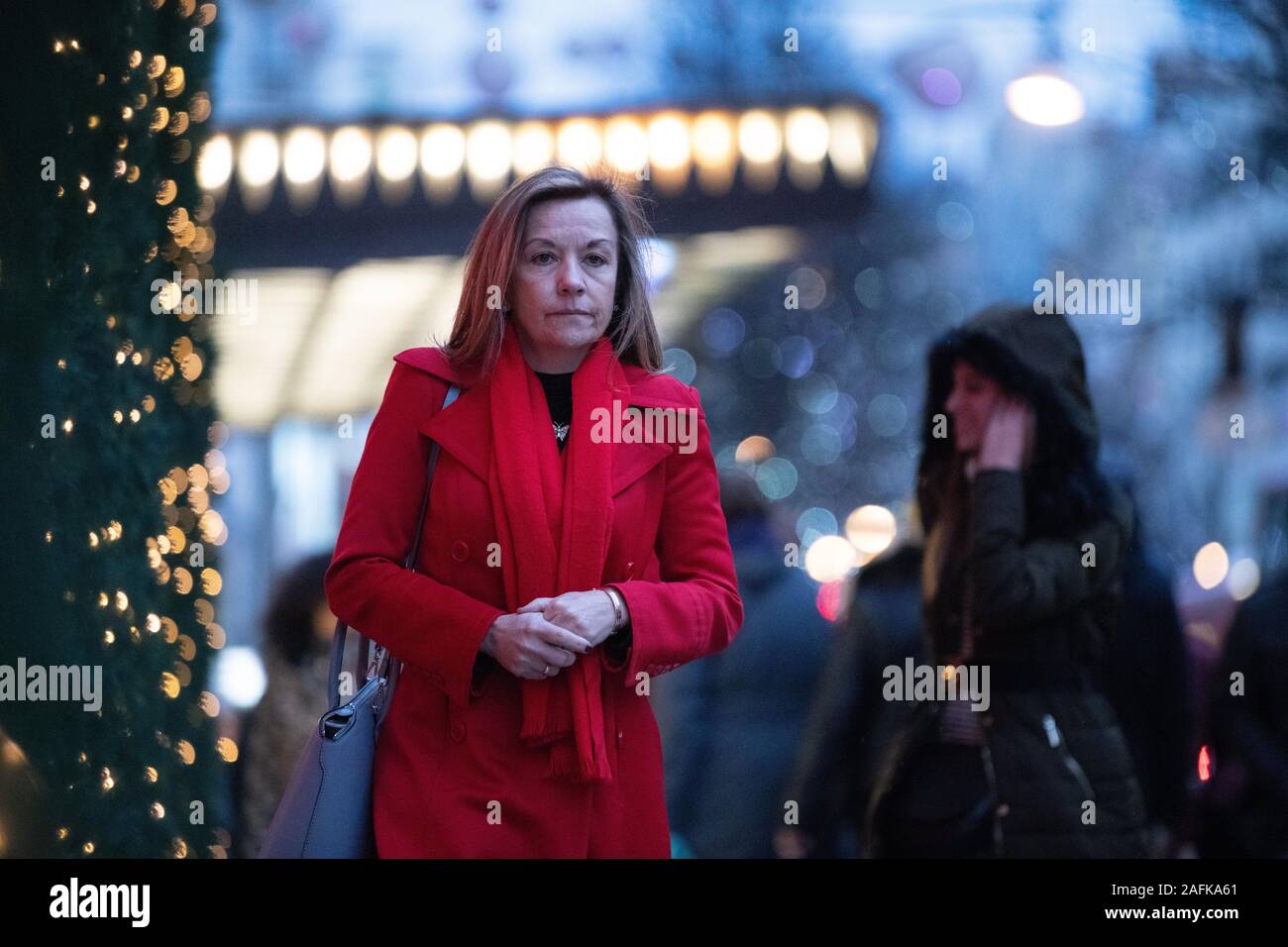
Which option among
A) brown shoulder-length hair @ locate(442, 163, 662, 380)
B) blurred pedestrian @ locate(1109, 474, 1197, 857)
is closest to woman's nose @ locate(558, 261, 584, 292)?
brown shoulder-length hair @ locate(442, 163, 662, 380)

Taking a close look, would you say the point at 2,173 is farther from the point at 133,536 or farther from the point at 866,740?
the point at 866,740

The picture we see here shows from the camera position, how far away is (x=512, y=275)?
3320 millimetres

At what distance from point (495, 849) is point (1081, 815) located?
1.85 meters

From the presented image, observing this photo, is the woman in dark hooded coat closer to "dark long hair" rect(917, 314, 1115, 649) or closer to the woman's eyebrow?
"dark long hair" rect(917, 314, 1115, 649)

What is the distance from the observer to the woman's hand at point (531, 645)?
302 centimetres

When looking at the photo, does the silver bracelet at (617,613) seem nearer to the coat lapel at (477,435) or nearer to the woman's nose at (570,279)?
the coat lapel at (477,435)

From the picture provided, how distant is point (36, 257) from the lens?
465 centimetres

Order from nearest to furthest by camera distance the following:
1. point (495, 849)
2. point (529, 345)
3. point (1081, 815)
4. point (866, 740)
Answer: point (495, 849) < point (529, 345) < point (1081, 815) < point (866, 740)

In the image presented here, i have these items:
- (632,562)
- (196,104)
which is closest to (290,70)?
(196,104)

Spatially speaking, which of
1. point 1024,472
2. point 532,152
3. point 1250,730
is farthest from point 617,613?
point 1250,730

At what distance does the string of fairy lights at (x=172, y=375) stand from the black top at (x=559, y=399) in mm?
1706

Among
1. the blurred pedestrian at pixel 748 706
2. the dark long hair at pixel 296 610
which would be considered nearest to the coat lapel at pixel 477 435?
the blurred pedestrian at pixel 748 706

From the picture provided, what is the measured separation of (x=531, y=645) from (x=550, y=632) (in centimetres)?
5

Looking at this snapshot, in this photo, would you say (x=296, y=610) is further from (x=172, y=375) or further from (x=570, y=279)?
(x=570, y=279)
